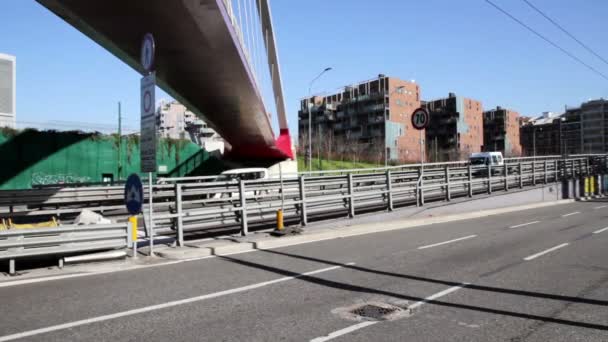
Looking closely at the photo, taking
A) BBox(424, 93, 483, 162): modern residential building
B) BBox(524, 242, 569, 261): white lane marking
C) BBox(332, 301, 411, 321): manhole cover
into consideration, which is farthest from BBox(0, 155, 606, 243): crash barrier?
BBox(424, 93, 483, 162): modern residential building

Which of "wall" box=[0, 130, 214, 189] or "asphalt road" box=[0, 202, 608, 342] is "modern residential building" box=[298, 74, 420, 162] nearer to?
"wall" box=[0, 130, 214, 189]

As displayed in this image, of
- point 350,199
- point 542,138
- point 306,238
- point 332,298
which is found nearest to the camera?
point 332,298

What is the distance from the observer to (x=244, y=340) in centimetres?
490

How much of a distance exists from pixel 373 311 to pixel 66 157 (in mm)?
35226

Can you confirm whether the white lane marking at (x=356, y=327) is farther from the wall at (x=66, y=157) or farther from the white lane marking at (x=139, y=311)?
the wall at (x=66, y=157)

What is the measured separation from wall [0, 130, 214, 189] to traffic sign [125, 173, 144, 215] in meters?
27.2

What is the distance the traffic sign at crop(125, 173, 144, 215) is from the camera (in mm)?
9516

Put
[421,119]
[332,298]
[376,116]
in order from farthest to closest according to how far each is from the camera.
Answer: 1. [376,116]
2. [421,119]
3. [332,298]

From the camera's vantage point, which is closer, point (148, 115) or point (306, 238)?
point (148, 115)

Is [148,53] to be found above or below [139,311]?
above

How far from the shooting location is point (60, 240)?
872 centimetres

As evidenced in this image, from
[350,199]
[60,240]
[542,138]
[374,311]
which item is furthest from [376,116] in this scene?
[374,311]

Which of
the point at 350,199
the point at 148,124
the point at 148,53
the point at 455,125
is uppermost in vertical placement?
the point at 455,125

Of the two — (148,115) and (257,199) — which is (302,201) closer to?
(257,199)
